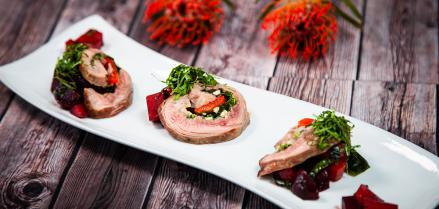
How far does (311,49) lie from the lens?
4.97m

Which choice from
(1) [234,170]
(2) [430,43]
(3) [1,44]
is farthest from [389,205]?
(3) [1,44]

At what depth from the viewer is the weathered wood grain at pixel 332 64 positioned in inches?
191

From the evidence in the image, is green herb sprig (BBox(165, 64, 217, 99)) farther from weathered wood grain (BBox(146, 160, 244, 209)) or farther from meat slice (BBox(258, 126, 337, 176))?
meat slice (BBox(258, 126, 337, 176))

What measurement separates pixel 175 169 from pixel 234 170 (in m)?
0.48

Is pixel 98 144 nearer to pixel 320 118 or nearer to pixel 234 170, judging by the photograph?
pixel 234 170

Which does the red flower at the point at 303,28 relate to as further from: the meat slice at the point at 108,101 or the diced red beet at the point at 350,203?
the diced red beet at the point at 350,203

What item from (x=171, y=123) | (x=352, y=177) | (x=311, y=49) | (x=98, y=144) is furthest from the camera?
(x=311, y=49)

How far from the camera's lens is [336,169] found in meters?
3.32

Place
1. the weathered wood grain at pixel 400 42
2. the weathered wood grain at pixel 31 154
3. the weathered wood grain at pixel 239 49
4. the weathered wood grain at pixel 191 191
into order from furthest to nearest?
1. the weathered wood grain at pixel 239 49
2. the weathered wood grain at pixel 400 42
3. the weathered wood grain at pixel 31 154
4. the weathered wood grain at pixel 191 191

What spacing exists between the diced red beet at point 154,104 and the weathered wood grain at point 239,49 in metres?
1.00

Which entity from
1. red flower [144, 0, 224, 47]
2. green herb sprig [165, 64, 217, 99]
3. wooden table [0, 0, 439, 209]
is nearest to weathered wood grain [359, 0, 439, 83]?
wooden table [0, 0, 439, 209]

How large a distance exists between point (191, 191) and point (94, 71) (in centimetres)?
107

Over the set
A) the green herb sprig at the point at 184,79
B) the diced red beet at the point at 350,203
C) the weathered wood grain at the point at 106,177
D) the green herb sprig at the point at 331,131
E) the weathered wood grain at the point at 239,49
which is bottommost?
the weathered wood grain at the point at 239,49

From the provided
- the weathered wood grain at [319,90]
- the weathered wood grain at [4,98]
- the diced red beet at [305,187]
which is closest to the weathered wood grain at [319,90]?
the weathered wood grain at [319,90]
